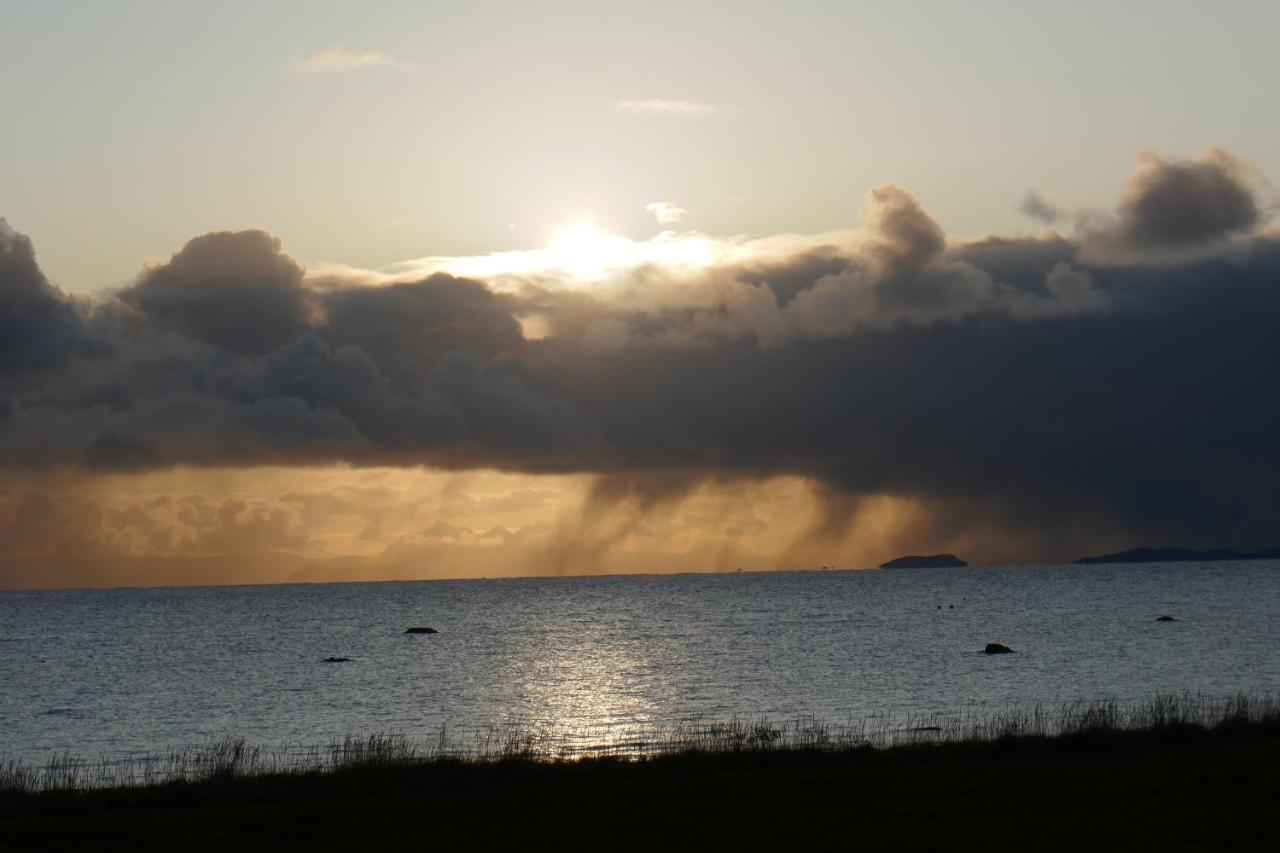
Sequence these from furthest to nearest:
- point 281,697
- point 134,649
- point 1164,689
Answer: point 134,649 → point 281,697 → point 1164,689

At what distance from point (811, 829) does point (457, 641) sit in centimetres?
14405

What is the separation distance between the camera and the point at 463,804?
36.2 metres

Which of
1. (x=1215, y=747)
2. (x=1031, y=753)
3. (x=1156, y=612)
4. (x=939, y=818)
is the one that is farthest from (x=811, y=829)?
(x=1156, y=612)

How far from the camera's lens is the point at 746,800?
35.1 m

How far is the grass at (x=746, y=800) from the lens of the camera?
29.9m

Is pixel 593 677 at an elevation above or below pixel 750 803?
below

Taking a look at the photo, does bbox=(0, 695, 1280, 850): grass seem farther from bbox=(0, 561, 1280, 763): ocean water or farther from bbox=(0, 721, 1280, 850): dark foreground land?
bbox=(0, 561, 1280, 763): ocean water

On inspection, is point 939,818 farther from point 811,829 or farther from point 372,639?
point 372,639

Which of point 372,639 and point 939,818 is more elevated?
point 939,818

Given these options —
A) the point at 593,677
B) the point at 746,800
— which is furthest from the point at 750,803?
the point at 593,677

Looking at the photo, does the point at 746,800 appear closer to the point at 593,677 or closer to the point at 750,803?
the point at 750,803

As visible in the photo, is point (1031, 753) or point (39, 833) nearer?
point (39, 833)

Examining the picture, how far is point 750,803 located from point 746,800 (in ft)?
1.77

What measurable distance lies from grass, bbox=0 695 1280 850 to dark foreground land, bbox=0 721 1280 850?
81 mm
